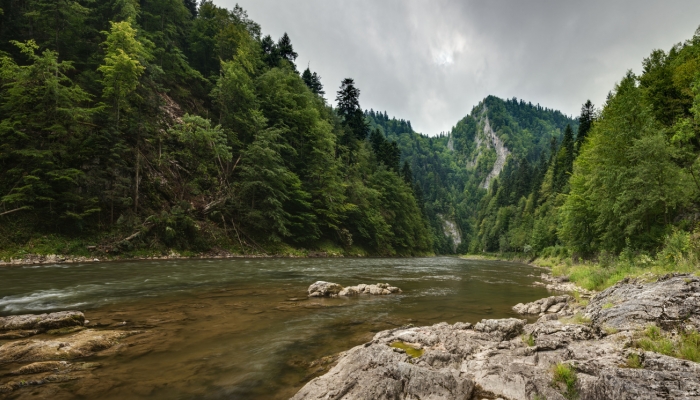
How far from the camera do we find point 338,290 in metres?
14.1

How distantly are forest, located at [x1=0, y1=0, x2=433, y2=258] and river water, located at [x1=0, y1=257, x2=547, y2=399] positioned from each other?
655 cm

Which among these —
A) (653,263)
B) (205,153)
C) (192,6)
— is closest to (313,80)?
(192,6)

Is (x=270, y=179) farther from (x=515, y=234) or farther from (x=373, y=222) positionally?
(x=515, y=234)

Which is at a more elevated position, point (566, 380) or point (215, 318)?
point (566, 380)

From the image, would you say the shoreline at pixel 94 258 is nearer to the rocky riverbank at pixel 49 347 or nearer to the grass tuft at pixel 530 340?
the rocky riverbank at pixel 49 347

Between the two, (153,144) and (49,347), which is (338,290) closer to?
(49,347)

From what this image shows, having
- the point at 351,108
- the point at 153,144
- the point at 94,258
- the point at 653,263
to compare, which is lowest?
the point at 94,258

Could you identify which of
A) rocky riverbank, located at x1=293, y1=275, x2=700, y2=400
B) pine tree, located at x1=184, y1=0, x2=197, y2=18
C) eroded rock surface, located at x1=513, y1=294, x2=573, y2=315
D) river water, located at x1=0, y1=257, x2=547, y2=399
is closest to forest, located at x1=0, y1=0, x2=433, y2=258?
river water, located at x1=0, y1=257, x2=547, y2=399

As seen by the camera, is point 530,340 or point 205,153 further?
point 205,153

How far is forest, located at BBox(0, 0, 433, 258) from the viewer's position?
69.4 ft

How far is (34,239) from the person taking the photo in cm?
1945

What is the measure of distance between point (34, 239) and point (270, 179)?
65.6 ft

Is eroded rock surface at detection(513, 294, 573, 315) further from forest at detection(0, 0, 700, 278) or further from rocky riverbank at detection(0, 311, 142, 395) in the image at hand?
rocky riverbank at detection(0, 311, 142, 395)

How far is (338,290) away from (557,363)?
33.6 feet
